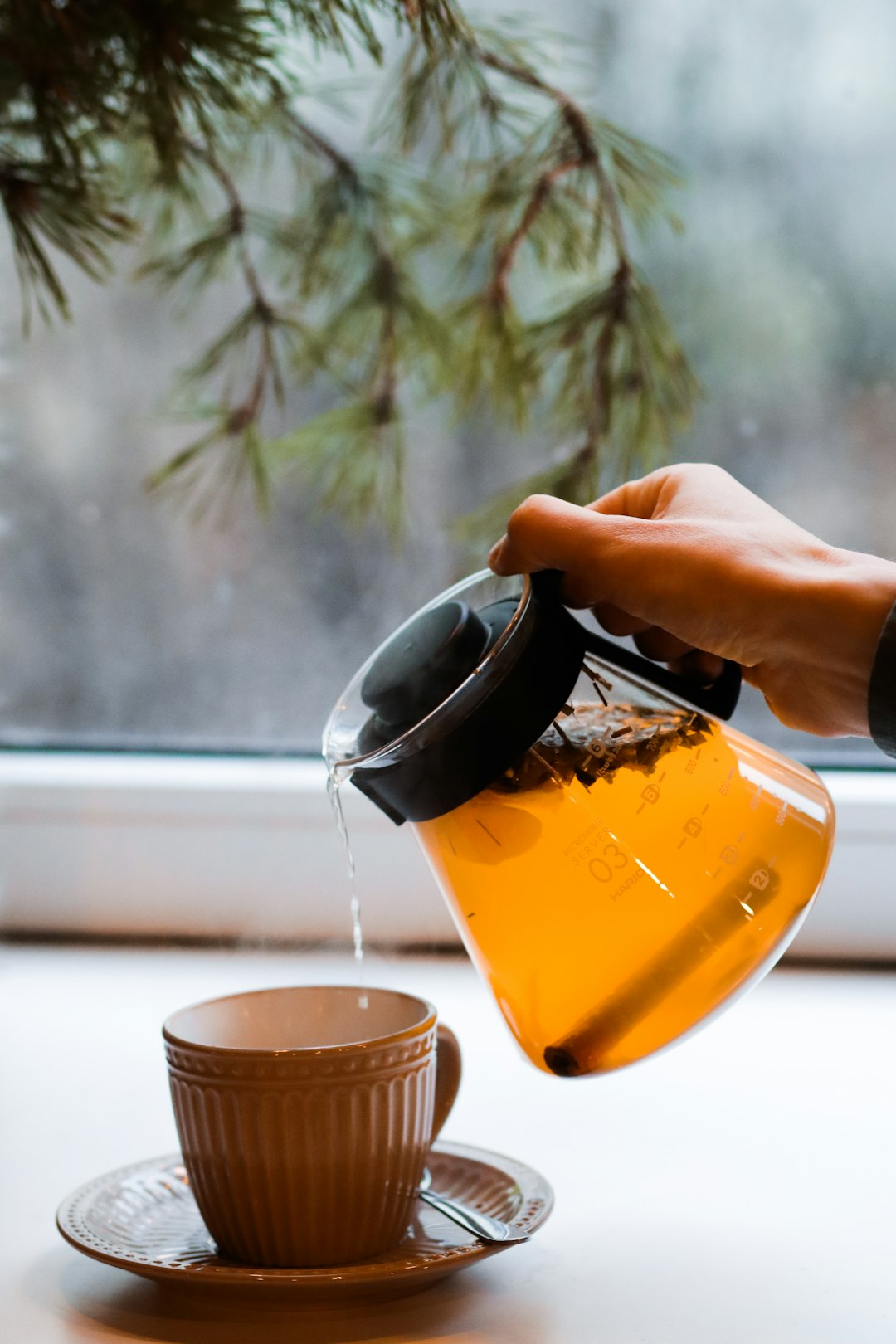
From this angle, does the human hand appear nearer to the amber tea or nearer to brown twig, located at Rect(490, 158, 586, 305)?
the amber tea

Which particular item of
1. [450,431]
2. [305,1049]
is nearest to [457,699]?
[305,1049]

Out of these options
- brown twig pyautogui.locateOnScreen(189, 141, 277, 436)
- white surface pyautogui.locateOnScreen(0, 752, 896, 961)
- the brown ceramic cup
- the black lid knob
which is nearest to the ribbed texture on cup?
the brown ceramic cup

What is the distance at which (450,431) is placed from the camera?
0.95 metres

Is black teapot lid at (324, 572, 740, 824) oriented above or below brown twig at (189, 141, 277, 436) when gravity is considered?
below

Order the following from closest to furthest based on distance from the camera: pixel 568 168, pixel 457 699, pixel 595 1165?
1. pixel 457 699
2. pixel 595 1165
3. pixel 568 168

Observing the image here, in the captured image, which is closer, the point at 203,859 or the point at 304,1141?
the point at 304,1141

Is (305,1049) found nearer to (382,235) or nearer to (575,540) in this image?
(575,540)

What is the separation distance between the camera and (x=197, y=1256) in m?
0.42

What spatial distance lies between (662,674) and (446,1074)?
0.17 metres

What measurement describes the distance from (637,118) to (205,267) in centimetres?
33

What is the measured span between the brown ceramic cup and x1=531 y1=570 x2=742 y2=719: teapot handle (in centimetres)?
14

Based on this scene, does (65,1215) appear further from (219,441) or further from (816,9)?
(816,9)

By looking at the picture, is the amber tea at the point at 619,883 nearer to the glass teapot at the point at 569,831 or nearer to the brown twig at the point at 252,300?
the glass teapot at the point at 569,831

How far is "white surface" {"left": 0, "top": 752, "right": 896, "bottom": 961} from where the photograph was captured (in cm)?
93
